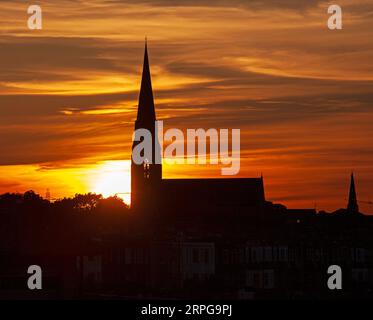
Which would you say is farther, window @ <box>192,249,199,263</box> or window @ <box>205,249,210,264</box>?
window @ <box>205,249,210,264</box>

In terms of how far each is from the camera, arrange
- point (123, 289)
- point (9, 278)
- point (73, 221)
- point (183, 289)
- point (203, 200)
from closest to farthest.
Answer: point (9, 278) → point (123, 289) → point (183, 289) → point (73, 221) → point (203, 200)

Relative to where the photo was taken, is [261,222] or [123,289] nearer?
[123,289]

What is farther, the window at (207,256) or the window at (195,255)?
the window at (207,256)

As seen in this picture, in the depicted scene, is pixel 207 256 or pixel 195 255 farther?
pixel 207 256

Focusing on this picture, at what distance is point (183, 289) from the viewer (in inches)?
4188
